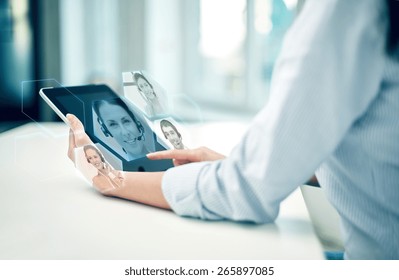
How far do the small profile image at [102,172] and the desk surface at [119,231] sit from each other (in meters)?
0.02

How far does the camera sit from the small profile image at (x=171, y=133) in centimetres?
64

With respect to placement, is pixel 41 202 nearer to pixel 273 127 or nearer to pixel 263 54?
pixel 273 127

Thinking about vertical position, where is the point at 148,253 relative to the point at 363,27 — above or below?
below

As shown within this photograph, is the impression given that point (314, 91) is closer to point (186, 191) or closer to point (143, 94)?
point (186, 191)

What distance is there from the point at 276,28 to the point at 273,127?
1.24 m

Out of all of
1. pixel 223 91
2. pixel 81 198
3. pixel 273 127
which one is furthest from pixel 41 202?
pixel 223 91

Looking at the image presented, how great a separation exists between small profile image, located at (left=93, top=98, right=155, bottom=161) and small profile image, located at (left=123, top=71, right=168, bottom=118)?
0.06 ft

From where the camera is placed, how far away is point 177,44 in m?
1.83

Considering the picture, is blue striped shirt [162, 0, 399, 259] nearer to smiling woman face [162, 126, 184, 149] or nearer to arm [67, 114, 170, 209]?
arm [67, 114, 170, 209]

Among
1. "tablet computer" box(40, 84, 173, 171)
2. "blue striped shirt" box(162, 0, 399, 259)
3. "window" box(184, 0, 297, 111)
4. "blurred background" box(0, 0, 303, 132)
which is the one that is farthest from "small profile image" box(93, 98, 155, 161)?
"window" box(184, 0, 297, 111)

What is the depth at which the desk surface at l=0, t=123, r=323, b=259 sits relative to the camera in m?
0.43

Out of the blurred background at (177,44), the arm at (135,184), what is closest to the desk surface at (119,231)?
the arm at (135,184)

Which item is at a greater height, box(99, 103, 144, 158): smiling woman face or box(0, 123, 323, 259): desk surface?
box(99, 103, 144, 158): smiling woman face
